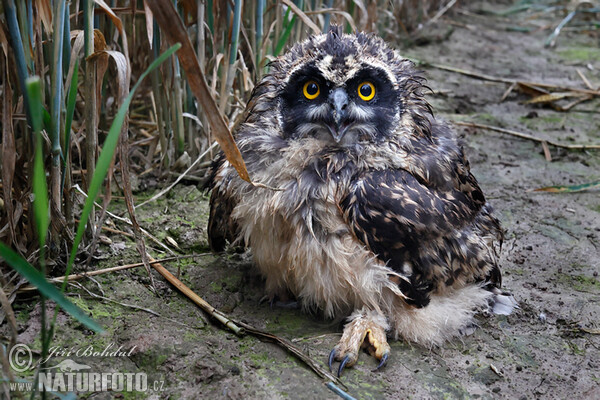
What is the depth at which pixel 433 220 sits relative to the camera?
264cm

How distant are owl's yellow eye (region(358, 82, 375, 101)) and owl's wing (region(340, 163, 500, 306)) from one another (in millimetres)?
342

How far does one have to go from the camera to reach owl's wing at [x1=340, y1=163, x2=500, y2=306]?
Answer: 2.56 m

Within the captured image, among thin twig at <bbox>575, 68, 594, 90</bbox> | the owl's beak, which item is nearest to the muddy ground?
the owl's beak

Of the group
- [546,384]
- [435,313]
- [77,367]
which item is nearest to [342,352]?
[435,313]

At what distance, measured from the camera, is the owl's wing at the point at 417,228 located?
2.56m

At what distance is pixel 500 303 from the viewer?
3.01 meters

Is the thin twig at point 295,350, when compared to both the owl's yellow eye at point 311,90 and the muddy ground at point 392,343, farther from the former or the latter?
the owl's yellow eye at point 311,90

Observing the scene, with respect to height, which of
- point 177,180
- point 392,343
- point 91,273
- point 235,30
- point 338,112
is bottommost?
point 392,343

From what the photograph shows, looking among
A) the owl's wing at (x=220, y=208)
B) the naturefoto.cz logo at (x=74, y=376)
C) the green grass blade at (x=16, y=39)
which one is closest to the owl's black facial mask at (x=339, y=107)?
the owl's wing at (x=220, y=208)

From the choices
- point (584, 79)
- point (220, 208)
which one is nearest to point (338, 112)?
point (220, 208)

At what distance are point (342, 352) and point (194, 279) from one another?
900mm

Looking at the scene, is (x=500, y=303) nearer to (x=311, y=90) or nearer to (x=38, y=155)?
(x=311, y=90)

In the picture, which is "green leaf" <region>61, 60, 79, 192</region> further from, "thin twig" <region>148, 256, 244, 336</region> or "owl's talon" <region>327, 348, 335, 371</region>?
"owl's talon" <region>327, 348, 335, 371</region>

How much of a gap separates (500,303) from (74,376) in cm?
195
